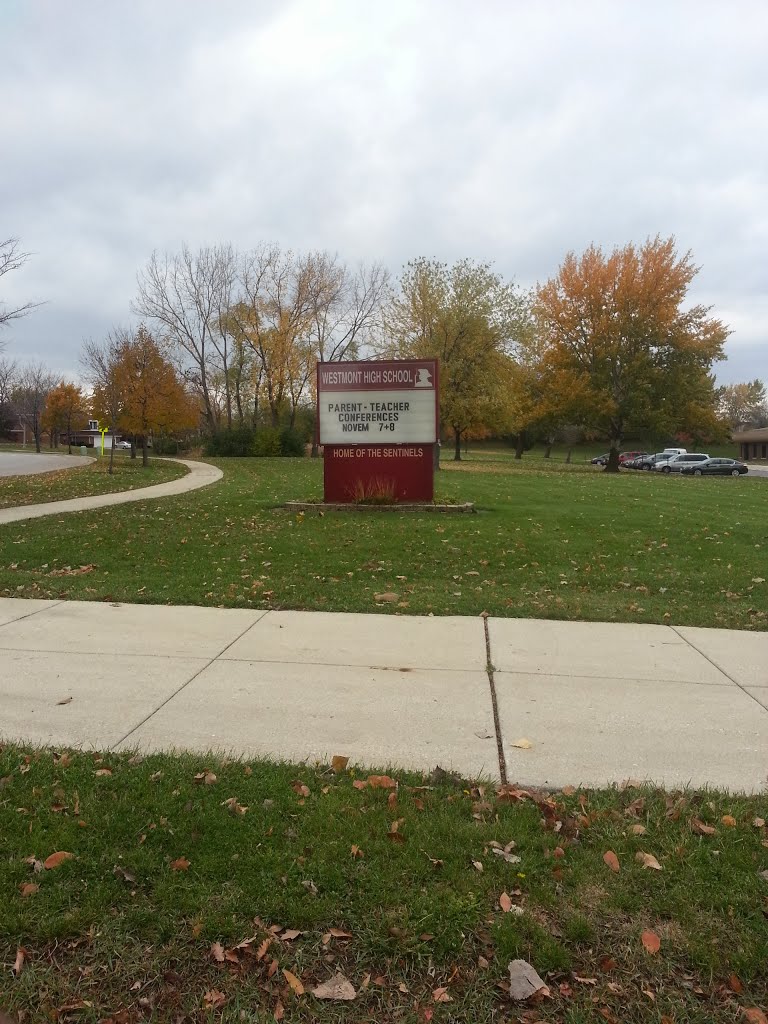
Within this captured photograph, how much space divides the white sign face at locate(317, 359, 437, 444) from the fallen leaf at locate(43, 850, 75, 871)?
39.0ft

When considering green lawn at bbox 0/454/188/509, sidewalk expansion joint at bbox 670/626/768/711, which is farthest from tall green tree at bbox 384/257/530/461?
sidewalk expansion joint at bbox 670/626/768/711

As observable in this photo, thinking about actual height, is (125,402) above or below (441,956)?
above

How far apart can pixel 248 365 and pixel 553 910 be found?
182ft

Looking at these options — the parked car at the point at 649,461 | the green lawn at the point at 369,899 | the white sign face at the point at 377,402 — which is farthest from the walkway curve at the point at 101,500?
the parked car at the point at 649,461

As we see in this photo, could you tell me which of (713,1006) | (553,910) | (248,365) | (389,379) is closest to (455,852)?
(553,910)

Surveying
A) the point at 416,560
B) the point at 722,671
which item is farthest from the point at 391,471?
the point at 722,671

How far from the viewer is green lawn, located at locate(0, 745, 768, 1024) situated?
6.86 feet

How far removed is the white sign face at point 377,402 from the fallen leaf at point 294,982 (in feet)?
40.2

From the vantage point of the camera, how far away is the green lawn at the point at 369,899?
2092 millimetres

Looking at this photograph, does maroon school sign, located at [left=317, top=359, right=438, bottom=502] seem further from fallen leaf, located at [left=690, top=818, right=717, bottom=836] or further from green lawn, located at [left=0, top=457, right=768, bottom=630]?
fallen leaf, located at [left=690, top=818, right=717, bottom=836]

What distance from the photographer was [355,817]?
115 inches

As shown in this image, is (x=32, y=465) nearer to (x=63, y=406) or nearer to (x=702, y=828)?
(x=63, y=406)

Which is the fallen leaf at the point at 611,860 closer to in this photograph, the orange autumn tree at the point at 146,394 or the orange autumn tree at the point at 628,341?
the orange autumn tree at the point at 146,394

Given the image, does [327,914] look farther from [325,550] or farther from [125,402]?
[125,402]
